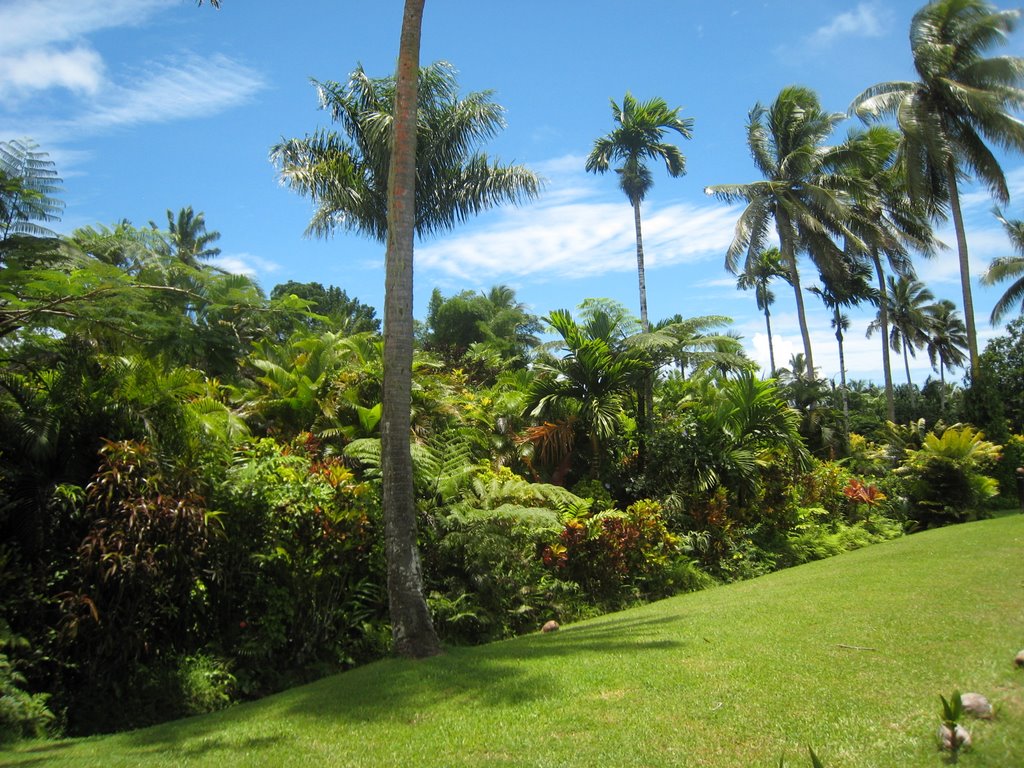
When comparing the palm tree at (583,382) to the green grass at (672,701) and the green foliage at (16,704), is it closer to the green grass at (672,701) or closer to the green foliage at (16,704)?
the green grass at (672,701)

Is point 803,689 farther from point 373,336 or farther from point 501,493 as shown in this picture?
point 373,336

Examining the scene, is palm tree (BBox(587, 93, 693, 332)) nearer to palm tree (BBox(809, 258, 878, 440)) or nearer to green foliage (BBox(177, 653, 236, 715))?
palm tree (BBox(809, 258, 878, 440))

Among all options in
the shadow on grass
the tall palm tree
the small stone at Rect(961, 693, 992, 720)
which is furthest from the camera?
the tall palm tree

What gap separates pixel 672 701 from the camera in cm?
501

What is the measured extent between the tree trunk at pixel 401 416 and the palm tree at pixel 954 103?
73.0 ft

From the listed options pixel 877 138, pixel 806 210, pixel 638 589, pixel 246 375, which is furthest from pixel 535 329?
pixel 638 589

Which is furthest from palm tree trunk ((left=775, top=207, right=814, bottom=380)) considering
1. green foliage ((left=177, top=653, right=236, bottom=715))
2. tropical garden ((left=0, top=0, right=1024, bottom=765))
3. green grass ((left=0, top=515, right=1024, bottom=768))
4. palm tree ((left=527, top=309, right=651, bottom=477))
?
green foliage ((left=177, top=653, right=236, bottom=715))

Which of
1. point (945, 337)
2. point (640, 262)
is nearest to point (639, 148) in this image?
point (640, 262)

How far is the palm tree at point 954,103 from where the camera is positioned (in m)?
23.4

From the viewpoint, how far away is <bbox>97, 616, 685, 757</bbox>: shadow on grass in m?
5.29

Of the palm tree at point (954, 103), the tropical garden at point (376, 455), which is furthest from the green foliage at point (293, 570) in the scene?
the palm tree at point (954, 103)

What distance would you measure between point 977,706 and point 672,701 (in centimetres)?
185

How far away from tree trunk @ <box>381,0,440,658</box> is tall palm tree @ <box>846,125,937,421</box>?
23143mm

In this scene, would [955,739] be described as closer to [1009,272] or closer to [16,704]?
[16,704]
